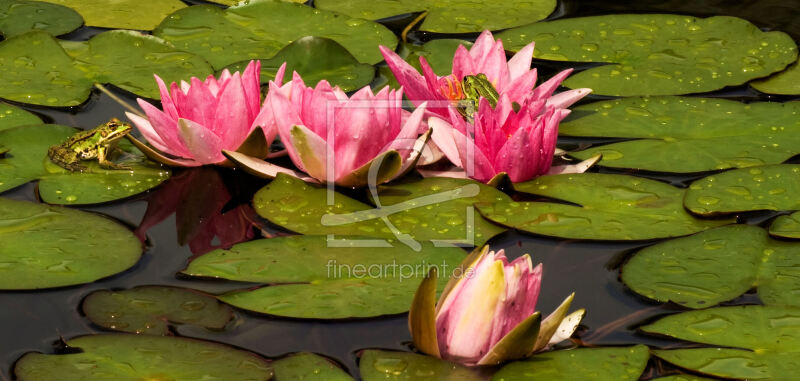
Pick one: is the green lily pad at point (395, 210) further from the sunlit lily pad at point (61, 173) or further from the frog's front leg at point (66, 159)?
the frog's front leg at point (66, 159)

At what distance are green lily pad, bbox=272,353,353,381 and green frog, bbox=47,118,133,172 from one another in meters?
1.33

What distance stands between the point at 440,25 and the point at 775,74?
1.58m

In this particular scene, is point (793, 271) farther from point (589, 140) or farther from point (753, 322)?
point (589, 140)

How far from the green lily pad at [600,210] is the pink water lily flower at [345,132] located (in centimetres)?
36

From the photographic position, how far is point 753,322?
2492 mm

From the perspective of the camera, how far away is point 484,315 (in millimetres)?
2301

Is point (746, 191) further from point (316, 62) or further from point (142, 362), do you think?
point (142, 362)

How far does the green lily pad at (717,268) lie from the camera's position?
263cm

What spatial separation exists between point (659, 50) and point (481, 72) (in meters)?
1.12

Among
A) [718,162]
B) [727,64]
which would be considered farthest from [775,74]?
[718,162]

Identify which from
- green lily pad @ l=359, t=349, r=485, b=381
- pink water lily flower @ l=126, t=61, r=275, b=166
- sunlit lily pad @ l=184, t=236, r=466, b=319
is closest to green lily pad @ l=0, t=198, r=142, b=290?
sunlit lily pad @ l=184, t=236, r=466, b=319

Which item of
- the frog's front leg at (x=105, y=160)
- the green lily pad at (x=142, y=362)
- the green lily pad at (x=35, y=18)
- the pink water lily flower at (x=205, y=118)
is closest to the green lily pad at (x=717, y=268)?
the green lily pad at (x=142, y=362)

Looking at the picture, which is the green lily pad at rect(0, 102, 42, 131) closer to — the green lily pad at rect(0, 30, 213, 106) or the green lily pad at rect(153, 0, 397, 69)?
the green lily pad at rect(0, 30, 213, 106)

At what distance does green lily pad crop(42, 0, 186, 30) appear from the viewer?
4645 mm
